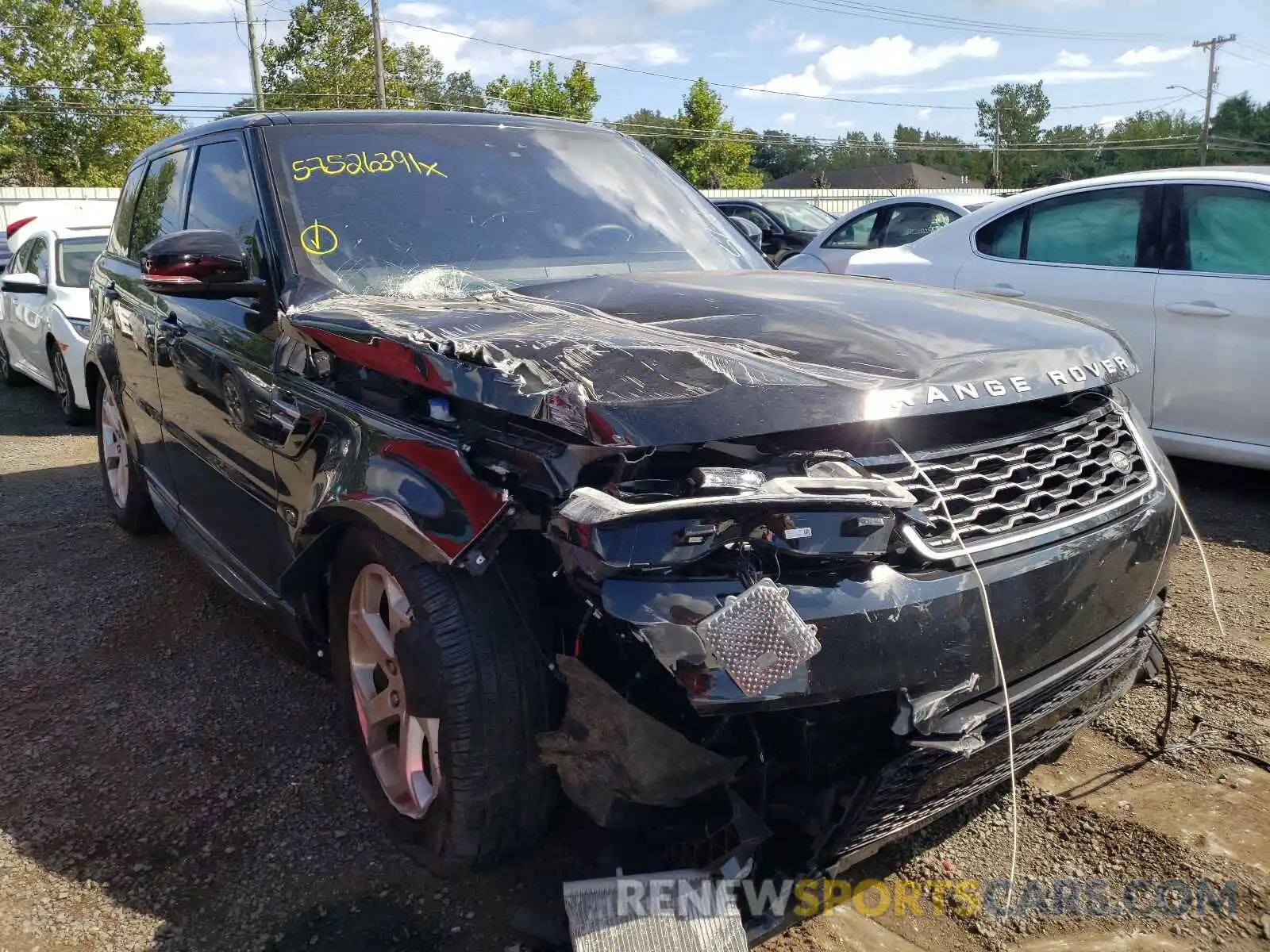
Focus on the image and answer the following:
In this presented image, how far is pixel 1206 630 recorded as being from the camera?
3.61 meters

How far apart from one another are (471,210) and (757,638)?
1972 millimetres

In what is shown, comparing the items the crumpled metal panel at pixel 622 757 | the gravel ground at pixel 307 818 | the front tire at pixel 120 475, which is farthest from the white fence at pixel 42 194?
the crumpled metal panel at pixel 622 757

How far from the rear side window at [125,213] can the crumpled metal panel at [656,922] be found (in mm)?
3918

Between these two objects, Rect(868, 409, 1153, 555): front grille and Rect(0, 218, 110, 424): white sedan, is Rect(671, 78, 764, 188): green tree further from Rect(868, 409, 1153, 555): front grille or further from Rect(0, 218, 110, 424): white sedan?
Rect(868, 409, 1153, 555): front grille

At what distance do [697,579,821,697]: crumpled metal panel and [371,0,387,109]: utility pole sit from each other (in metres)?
35.0

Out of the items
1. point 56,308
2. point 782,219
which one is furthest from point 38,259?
point 782,219

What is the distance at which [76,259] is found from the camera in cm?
825

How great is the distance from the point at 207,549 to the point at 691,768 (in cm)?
236

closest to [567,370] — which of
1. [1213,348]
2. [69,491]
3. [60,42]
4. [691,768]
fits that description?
[691,768]

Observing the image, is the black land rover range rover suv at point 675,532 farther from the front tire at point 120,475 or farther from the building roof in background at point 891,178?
the building roof in background at point 891,178

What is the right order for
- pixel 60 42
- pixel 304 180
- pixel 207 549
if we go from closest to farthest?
1. pixel 304 180
2. pixel 207 549
3. pixel 60 42

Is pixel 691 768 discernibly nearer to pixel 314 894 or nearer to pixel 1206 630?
pixel 314 894

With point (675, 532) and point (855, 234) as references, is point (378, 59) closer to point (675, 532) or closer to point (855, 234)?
point (855, 234)

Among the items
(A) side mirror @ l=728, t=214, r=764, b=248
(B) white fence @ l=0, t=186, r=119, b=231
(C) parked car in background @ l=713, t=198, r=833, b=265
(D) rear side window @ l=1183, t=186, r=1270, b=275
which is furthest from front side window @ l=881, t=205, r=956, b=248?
(B) white fence @ l=0, t=186, r=119, b=231
